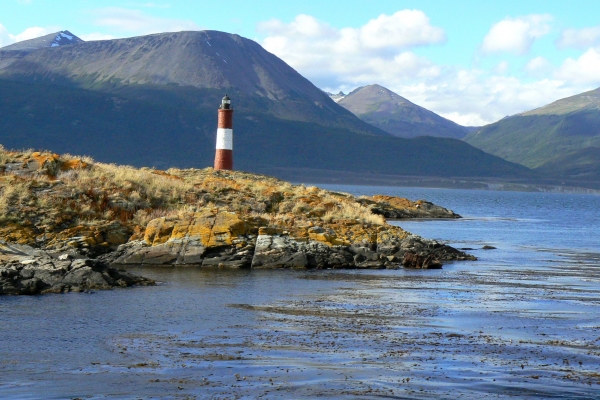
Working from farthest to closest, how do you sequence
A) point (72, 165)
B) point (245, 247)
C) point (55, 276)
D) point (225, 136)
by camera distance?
point (225, 136) → point (72, 165) → point (245, 247) → point (55, 276)

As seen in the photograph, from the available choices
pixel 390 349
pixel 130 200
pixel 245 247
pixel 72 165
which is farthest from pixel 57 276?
pixel 72 165

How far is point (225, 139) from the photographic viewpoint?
64.4 meters

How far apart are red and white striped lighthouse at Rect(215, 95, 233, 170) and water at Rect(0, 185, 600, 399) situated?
35.6 m

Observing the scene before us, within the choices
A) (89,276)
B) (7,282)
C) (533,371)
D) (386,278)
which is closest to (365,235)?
(386,278)

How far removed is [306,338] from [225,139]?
4813 cm

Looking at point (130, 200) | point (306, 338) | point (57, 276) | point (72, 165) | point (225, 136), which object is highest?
point (225, 136)

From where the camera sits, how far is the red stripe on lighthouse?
63375 mm

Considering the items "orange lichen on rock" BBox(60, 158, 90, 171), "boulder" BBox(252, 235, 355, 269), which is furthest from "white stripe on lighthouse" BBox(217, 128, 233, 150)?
"boulder" BBox(252, 235, 355, 269)

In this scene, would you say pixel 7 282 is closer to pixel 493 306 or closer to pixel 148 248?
pixel 148 248

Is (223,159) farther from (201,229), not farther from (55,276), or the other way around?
(55,276)

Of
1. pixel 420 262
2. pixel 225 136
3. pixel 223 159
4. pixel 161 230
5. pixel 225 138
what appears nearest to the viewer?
pixel 161 230

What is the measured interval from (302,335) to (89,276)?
28.1 ft

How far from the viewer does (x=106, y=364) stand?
14938mm

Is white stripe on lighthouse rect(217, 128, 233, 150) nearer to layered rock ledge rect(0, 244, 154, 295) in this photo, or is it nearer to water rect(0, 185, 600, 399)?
water rect(0, 185, 600, 399)
